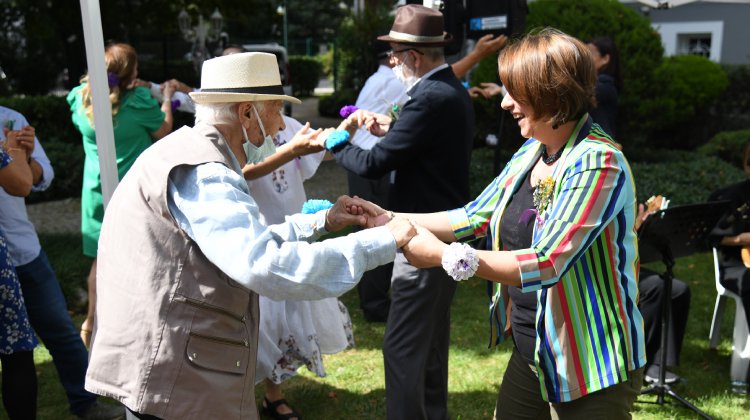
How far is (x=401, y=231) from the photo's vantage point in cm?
233

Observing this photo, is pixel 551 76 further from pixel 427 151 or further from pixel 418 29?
pixel 418 29

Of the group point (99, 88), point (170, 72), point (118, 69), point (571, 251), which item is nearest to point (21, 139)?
point (99, 88)

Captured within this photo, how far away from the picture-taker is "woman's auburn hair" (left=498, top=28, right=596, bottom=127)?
2.26 meters

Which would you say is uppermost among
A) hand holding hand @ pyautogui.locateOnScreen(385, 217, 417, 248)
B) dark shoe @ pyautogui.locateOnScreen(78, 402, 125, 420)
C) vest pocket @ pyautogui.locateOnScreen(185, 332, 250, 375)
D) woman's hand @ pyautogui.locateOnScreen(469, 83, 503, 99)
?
hand holding hand @ pyautogui.locateOnScreen(385, 217, 417, 248)

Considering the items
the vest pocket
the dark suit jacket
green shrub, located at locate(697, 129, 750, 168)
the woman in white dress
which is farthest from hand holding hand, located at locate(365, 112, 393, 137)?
green shrub, located at locate(697, 129, 750, 168)

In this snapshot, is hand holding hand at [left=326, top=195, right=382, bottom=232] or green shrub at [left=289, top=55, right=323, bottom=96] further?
green shrub at [left=289, top=55, right=323, bottom=96]

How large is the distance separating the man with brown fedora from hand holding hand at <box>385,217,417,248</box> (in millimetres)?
1104

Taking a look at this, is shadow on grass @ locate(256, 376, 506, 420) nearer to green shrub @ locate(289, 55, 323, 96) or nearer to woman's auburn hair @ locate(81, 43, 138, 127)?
woman's auburn hair @ locate(81, 43, 138, 127)

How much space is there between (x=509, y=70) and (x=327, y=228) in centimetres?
89

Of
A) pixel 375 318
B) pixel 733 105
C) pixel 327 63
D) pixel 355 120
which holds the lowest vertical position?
pixel 327 63

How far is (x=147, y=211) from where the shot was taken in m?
2.10

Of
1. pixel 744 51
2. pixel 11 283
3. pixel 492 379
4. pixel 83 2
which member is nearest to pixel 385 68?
pixel 492 379

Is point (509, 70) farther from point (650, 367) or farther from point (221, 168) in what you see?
point (650, 367)

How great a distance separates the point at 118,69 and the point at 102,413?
2.24m
